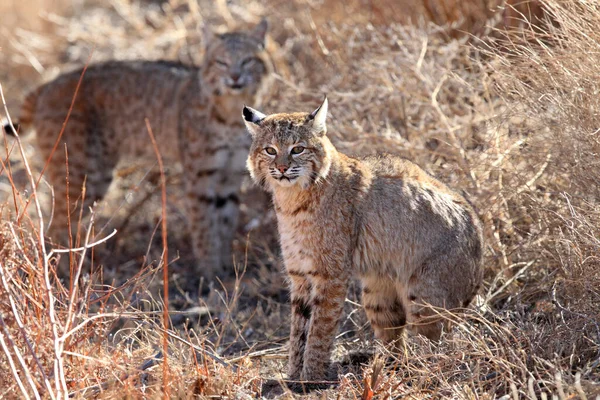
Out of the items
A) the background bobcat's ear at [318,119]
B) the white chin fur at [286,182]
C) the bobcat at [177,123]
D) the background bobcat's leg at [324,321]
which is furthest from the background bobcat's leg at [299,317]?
the bobcat at [177,123]

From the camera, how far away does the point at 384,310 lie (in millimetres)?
5078

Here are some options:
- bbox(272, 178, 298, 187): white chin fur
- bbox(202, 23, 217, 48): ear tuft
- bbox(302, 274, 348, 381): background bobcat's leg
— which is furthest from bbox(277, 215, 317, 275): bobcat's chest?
bbox(202, 23, 217, 48): ear tuft

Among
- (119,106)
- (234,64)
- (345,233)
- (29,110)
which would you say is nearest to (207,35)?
(234,64)

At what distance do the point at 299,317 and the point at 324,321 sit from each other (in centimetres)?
24

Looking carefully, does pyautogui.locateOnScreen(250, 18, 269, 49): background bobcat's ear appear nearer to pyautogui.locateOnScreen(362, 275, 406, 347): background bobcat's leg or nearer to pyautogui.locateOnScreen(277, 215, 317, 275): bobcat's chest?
pyautogui.locateOnScreen(277, 215, 317, 275): bobcat's chest

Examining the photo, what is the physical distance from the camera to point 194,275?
793cm

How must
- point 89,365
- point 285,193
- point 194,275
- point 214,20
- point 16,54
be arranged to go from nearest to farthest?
point 89,365, point 285,193, point 194,275, point 214,20, point 16,54

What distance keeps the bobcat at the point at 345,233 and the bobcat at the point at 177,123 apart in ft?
9.66

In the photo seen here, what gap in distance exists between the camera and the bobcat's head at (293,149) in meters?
4.70

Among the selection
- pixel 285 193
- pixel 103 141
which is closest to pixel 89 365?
pixel 285 193

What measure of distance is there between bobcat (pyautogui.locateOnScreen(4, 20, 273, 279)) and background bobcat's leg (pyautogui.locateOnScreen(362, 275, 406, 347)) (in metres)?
2.99

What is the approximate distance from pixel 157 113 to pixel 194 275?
5.39 feet

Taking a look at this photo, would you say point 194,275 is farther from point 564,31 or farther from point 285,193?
point 564,31

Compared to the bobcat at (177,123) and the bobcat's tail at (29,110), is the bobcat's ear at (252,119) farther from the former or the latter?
the bobcat's tail at (29,110)
